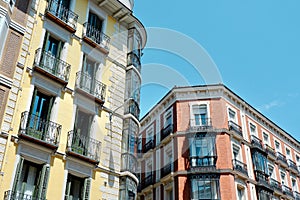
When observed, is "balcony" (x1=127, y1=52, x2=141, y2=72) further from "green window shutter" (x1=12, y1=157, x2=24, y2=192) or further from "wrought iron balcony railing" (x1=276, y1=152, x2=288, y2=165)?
"wrought iron balcony railing" (x1=276, y1=152, x2=288, y2=165)

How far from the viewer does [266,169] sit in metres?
28.0

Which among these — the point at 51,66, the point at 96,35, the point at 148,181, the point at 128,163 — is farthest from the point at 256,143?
the point at 51,66

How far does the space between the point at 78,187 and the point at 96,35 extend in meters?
7.43

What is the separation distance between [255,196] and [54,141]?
18559 mm

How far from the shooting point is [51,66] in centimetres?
1342

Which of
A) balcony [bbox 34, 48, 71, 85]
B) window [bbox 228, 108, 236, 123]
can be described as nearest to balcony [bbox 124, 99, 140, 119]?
balcony [bbox 34, 48, 71, 85]

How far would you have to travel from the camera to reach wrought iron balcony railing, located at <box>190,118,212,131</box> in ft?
84.0

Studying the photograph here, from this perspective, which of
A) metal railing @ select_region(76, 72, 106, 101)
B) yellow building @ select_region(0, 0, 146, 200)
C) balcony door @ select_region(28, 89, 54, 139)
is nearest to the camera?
yellow building @ select_region(0, 0, 146, 200)

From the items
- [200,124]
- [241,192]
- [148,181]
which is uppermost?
[200,124]

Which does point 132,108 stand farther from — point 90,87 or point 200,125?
point 200,125

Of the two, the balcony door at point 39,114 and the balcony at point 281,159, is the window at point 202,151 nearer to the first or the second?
the balcony at point 281,159

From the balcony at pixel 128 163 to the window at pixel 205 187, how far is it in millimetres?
9843

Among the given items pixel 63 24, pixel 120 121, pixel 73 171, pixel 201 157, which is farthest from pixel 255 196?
pixel 63 24

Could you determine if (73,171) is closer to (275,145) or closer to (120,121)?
(120,121)
